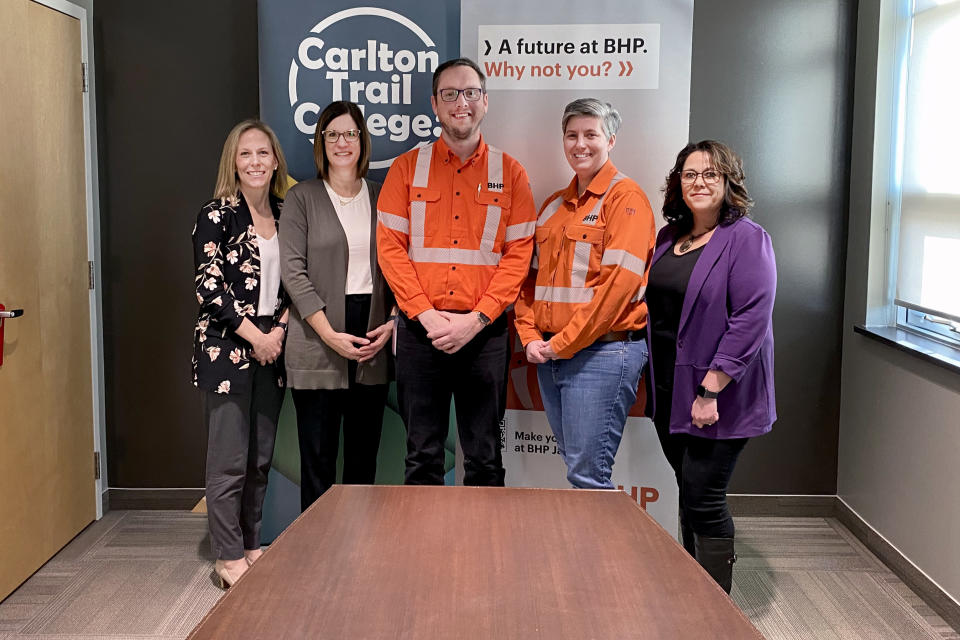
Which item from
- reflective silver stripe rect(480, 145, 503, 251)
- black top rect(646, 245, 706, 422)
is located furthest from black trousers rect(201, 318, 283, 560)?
black top rect(646, 245, 706, 422)

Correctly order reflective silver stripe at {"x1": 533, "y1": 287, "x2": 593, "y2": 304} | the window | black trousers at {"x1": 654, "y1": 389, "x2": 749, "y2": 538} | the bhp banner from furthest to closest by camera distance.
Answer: the bhp banner < the window < reflective silver stripe at {"x1": 533, "y1": 287, "x2": 593, "y2": 304} < black trousers at {"x1": 654, "y1": 389, "x2": 749, "y2": 538}

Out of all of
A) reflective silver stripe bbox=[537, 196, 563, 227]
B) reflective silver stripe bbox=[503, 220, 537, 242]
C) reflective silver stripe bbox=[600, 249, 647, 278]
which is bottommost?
reflective silver stripe bbox=[600, 249, 647, 278]

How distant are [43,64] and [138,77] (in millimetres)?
534

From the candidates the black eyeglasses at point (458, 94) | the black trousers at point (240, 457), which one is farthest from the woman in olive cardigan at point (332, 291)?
the black eyeglasses at point (458, 94)

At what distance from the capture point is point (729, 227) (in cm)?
281

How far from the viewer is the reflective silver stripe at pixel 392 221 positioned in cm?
319

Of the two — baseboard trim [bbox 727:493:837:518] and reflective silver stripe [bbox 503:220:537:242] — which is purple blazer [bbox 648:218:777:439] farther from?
baseboard trim [bbox 727:493:837:518]

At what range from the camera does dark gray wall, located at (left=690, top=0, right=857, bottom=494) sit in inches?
156

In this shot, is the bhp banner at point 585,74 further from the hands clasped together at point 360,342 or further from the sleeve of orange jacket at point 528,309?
the hands clasped together at point 360,342

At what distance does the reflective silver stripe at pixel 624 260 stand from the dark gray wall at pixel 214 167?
130cm

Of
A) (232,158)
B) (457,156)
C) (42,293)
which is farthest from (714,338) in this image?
(42,293)

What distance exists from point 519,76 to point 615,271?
1026 millimetres

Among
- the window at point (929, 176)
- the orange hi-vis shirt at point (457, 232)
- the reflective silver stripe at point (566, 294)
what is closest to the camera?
the reflective silver stripe at point (566, 294)

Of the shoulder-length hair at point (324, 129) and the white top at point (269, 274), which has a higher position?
the shoulder-length hair at point (324, 129)
